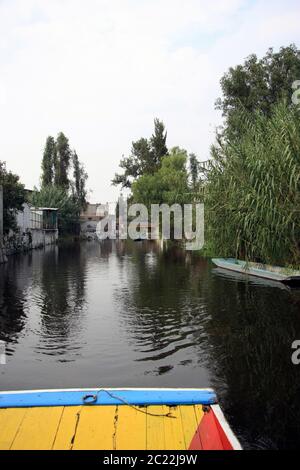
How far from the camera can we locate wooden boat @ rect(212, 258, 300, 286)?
15445 mm

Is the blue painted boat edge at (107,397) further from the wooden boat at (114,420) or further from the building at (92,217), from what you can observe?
the building at (92,217)

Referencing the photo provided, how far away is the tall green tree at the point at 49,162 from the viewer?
6025 cm

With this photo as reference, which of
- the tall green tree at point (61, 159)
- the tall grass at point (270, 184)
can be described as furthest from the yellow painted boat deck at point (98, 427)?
the tall green tree at point (61, 159)

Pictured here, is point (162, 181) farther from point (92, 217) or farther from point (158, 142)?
point (92, 217)

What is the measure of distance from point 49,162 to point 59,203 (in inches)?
407

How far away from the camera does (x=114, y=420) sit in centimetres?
425

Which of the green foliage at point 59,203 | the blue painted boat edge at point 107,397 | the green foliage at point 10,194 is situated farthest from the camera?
the green foliage at point 59,203

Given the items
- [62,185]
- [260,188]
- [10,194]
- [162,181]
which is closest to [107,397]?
[260,188]

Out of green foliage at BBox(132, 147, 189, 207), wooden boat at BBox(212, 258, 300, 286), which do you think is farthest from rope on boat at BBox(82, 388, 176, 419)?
green foliage at BBox(132, 147, 189, 207)

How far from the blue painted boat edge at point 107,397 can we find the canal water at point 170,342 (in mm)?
883

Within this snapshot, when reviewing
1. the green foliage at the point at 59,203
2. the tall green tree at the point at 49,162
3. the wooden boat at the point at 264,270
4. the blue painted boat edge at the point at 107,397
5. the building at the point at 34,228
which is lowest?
the wooden boat at the point at 264,270

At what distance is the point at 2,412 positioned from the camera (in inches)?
172

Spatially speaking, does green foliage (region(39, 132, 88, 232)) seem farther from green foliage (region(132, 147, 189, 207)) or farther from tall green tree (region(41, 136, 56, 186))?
green foliage (region(132, 147, 189, 207))

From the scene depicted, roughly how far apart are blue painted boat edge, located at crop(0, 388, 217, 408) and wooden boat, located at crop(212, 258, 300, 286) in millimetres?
10735
